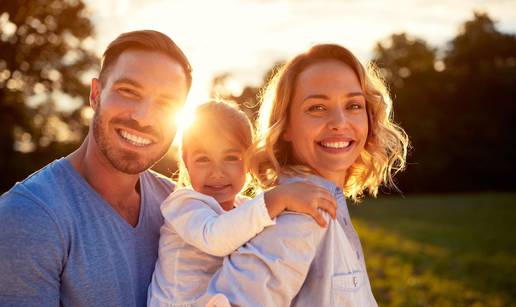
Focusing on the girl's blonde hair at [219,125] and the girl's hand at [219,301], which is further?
the girl's blonde hair at [219,125]

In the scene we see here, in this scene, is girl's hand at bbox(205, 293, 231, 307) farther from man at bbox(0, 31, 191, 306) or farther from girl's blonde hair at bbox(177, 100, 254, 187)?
girl's blonde hair at bbox(177, 100, 254, 187)

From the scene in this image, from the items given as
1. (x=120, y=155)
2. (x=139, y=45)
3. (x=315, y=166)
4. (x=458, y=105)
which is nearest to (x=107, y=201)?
(x=120, y=155)

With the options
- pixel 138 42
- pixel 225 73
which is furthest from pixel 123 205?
pixel 225 73

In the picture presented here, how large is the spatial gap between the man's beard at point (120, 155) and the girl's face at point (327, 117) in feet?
3.12

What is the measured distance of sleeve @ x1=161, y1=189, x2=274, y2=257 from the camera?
88.2 inches

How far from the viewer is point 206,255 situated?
2676 millimetres

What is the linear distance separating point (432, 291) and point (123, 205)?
18.9 feet

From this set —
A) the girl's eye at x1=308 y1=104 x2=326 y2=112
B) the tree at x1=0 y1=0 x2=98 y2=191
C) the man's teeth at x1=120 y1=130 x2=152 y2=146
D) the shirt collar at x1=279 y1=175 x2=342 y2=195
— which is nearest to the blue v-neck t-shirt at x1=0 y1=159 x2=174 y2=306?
the man's teeth at x1=120 y1=130 x2=152 y2=146

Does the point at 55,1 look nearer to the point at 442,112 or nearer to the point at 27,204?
the point at 27,204

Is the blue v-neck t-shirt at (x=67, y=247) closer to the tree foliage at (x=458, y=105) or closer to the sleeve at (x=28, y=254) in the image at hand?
the sleeve at (x=28, y=254)

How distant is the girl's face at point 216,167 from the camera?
3158 mm

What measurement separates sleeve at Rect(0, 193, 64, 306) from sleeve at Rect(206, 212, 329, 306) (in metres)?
0.81

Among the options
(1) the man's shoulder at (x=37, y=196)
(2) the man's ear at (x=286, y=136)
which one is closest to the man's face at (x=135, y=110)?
(1) the man's shoulder at (x=37, y=196)

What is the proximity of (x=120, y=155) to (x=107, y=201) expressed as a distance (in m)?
0.30
